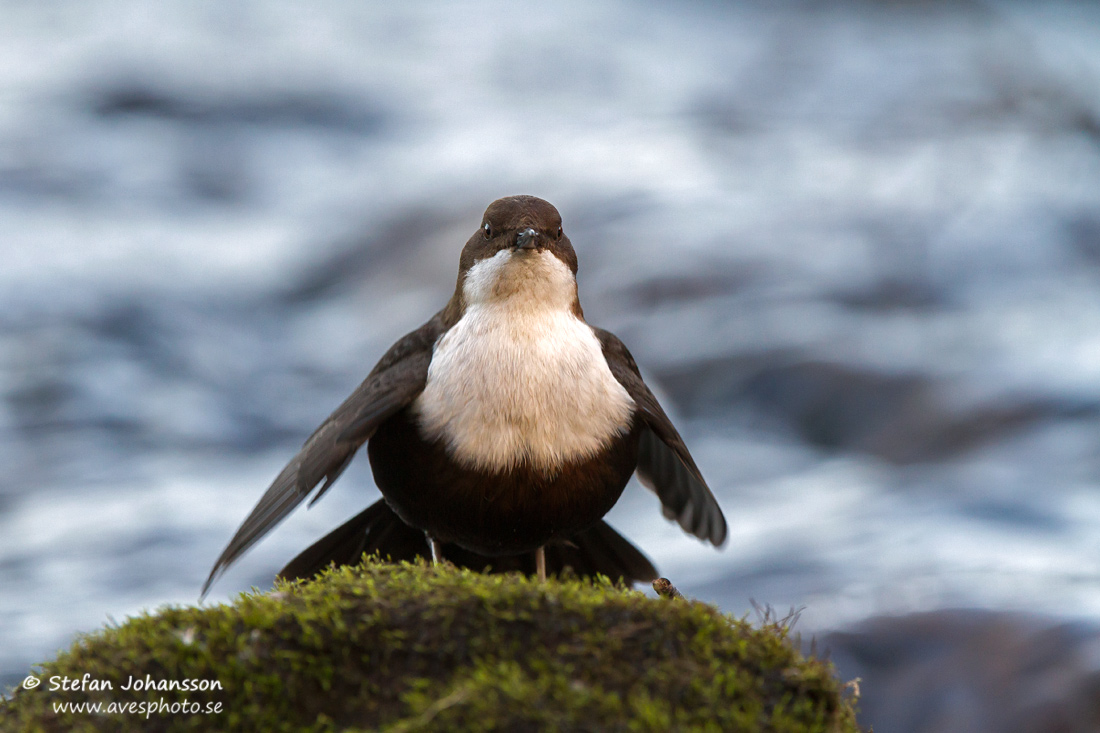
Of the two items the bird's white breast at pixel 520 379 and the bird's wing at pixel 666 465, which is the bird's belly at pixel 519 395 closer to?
the bird's white breast at pixel 520 379

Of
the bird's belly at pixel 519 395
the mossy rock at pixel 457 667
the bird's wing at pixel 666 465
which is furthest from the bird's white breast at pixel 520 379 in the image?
the mossy rock at pixel 457 667

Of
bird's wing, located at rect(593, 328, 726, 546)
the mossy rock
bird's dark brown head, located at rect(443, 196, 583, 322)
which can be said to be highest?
bird's dark brown head, located at rect(443, 196, 583, 322)

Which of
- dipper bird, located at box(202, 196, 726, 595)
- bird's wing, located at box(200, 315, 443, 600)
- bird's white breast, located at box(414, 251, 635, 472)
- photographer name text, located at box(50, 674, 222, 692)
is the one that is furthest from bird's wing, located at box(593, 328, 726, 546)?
photographer name text, located at box(50, 674, 222, 692)

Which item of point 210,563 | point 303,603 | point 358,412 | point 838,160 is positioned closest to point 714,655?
point 303,603

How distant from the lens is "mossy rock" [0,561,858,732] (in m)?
2.13

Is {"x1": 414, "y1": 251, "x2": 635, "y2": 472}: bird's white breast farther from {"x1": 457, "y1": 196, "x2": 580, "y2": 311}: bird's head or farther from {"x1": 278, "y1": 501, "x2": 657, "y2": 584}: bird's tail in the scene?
{"x1": 278, "y1": 501, "x2": 657, "y2": 584}: bird's tail

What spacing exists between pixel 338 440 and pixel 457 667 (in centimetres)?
155

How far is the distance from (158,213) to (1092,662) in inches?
493

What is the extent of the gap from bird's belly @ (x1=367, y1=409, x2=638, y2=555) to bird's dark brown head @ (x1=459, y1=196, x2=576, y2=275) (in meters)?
0.78

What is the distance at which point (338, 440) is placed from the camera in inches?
143

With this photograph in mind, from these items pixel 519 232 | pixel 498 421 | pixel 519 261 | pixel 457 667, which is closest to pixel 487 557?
pixel 498 421

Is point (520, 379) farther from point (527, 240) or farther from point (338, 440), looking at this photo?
point (338, 440)

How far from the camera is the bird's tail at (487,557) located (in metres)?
4.25

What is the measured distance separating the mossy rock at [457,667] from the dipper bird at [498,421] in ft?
3.18
